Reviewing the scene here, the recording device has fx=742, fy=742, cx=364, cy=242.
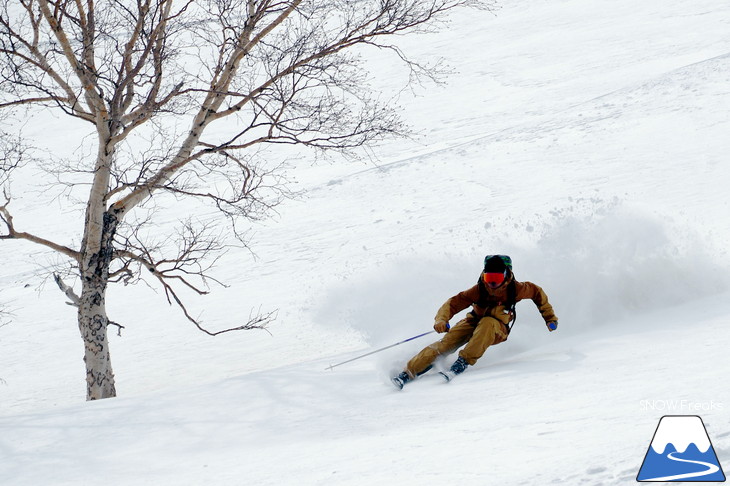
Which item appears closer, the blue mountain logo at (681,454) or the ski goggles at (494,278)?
the blue mountain logo at (681,454)

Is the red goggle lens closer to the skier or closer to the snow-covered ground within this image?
the skier

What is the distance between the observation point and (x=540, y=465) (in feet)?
11.5

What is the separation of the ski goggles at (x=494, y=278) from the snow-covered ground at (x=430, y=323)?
0.71m

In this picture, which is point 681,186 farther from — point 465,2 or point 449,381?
point 449,381

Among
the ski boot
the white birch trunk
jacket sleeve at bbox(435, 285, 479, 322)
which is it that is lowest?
the ski boot

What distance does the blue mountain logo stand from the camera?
3.09m

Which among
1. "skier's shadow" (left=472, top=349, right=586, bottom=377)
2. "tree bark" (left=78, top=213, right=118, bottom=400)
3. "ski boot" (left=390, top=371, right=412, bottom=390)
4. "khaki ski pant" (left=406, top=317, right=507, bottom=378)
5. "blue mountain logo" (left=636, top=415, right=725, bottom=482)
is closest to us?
"blue mountain logo" (left=636, top=415, right=725, bottom=482)

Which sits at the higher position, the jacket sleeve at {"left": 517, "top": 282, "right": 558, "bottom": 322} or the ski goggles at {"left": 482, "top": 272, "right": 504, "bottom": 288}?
the ski goggles at {"left": 482, "top": 272, "right": 504, "bottom": 288}

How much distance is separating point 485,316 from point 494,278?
0.35 meters

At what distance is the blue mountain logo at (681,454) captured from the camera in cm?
309

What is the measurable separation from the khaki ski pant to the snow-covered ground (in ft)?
0.90

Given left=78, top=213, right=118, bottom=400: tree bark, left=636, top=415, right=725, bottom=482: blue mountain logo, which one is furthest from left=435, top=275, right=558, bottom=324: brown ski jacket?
left=78, top=213, right=118, bottom=400: tree bark

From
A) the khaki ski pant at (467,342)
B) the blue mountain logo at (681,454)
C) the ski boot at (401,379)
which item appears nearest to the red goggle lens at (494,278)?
the khaki ski pant at (467,342)

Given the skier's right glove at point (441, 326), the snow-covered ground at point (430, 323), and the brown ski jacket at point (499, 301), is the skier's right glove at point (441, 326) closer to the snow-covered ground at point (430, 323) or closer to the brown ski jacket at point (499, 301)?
the brown ski jacket at point (499, 301)
